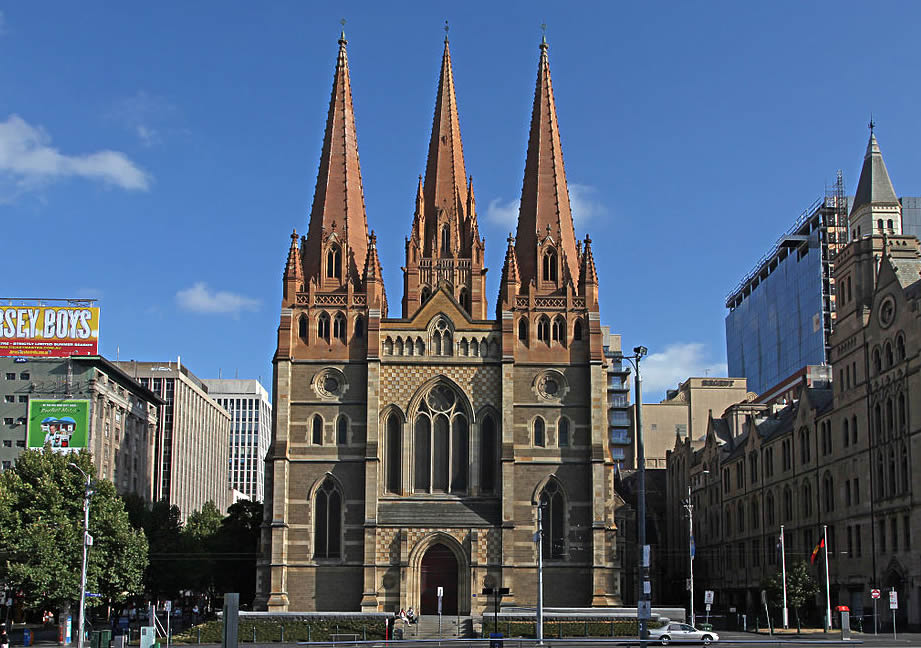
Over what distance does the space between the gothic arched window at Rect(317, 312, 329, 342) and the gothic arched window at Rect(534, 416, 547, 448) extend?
14353 mm

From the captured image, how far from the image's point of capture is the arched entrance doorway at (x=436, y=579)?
71250 millimetres

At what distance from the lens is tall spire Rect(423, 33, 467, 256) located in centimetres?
8256

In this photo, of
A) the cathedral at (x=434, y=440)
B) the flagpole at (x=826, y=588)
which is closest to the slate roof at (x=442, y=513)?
the cathedral at (x=434, y=440)

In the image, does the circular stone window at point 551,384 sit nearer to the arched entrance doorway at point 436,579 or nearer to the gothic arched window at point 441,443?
the gothic arched window at point 441,443

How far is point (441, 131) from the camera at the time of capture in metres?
85.5

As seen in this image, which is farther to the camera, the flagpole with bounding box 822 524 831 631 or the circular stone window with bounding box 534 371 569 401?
the circular stone window with bounding box 534 371 569 401

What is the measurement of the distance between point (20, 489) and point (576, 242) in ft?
125

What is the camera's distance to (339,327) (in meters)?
74.1

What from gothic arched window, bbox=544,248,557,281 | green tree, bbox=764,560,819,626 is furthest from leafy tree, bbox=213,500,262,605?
green tree, bbox=764,560,819,626

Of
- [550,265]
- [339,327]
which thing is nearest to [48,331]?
[339,327]

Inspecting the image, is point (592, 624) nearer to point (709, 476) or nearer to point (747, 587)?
point (747, 587)

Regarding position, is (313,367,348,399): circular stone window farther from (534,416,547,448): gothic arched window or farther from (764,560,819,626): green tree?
(764,560,819,626): green tree

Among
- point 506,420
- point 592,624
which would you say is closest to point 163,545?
point 506,420

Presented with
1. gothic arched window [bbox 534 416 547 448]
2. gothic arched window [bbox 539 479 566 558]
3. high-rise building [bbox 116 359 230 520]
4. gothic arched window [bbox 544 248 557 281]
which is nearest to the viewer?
gothic arched window [bbox 539 479 566 558]
